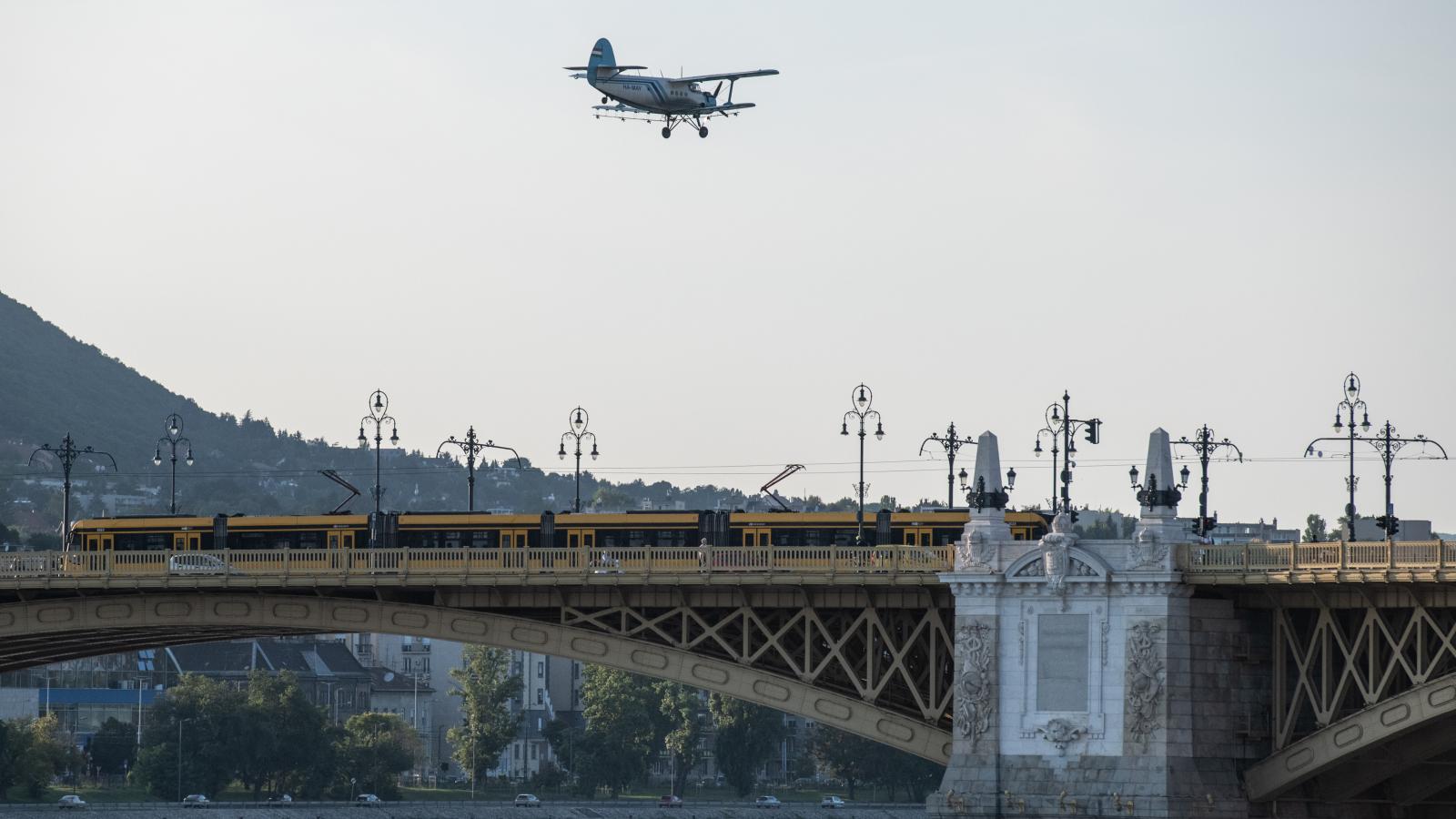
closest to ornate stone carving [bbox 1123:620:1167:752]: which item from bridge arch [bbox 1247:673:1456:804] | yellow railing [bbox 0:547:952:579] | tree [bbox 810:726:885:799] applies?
bridge arch [bbox 1247:673:1456:804]

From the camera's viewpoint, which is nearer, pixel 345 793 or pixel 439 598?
pixel 439 598

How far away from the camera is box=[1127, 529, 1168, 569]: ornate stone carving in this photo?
250 feet

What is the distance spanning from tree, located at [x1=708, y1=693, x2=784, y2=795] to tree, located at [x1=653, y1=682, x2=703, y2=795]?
199 centimetres


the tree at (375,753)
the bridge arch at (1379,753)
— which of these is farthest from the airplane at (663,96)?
the tree at (375,753)

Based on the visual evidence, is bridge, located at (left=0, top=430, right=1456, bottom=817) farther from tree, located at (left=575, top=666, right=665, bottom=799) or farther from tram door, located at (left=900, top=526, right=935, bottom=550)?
tree, located at (left=575, top=666, right=665, bottom=799)

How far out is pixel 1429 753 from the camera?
77.7 m

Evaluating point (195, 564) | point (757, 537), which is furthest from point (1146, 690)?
point (195, 564)

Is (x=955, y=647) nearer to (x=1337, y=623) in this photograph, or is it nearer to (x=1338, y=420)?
(x=1337, y=623)

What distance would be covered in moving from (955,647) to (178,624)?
2920 cm

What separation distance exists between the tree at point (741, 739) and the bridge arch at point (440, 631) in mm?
87240

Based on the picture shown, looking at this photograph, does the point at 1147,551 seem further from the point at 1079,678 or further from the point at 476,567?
the point at 476,567

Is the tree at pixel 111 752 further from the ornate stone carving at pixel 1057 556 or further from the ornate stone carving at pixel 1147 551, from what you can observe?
the ornate stone carving at pixel 1147 551

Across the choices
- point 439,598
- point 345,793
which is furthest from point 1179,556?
point 345,793

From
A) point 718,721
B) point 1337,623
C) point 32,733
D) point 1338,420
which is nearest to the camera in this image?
point 1337,623
